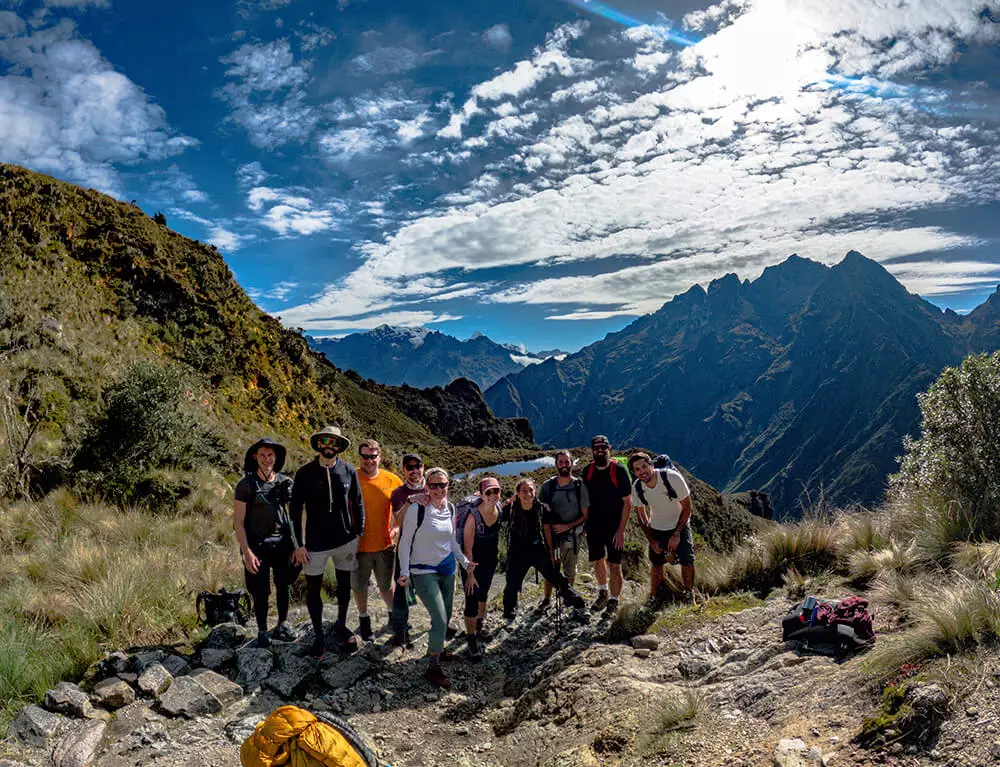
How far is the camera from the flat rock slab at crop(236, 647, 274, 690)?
5559mm

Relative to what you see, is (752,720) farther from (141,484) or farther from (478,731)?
(141,484)

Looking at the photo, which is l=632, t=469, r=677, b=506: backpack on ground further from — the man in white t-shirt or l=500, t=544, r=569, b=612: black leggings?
l=500, t=544, r=569, b=612: black leggings

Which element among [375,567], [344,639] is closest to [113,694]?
[344,639]

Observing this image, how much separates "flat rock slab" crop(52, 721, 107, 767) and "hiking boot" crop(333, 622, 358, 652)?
2288 mm

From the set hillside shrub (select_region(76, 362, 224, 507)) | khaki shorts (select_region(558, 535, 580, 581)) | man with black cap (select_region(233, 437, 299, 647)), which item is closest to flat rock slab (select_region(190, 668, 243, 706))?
man with black cap (select_region(233, 437, 299, 647))

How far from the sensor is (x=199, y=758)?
439cm

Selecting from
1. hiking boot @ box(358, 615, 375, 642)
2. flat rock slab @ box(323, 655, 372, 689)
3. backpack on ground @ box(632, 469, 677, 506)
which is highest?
backpack on ground @ box(632, 469, 677, 506)

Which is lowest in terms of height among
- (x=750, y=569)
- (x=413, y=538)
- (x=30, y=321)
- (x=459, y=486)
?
(x=459, y=486)

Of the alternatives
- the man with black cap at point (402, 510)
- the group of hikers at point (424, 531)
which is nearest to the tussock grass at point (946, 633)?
the group of hikers at point (424, 531)

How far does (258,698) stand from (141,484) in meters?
8.26

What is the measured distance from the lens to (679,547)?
7059mm

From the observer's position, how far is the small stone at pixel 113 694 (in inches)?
192

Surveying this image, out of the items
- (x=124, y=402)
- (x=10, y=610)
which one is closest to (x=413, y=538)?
(x=10, y=610)

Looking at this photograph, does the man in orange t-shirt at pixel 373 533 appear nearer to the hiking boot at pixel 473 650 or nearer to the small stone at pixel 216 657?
the hiking boot at pixel 473 650
